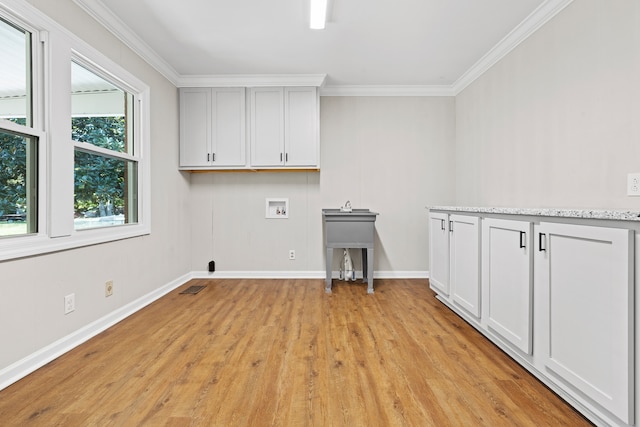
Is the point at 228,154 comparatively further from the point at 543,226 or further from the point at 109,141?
the point at 543,226

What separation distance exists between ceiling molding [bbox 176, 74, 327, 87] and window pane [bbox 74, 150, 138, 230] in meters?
1.41

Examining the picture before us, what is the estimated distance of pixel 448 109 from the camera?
4.31 m

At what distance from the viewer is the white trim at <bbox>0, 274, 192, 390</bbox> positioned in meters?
1.79

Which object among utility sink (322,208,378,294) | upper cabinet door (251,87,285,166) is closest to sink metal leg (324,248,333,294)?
utility sink (322,208,378,294)

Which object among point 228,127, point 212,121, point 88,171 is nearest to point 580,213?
point 88,171

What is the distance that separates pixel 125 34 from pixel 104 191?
137 cm

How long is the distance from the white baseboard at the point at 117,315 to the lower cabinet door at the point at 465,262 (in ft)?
5.02

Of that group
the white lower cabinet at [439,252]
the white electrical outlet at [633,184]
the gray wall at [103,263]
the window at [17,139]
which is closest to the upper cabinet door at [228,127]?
the gray wall at [103,263]

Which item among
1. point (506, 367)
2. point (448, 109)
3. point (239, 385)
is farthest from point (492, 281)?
point (448, 109)

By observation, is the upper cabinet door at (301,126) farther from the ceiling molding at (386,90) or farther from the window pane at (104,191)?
the window pane at (104,191)

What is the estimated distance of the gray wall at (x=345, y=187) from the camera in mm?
4301

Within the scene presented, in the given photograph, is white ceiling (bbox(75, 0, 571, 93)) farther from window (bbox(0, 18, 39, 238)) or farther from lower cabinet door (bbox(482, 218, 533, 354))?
lower cabinet door (bbox(482, 218, 533, 354))

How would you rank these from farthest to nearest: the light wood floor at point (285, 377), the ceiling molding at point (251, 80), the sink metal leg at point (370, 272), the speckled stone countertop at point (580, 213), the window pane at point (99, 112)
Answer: the ceiling molding at point (251, 80)
the sink metal leg at point (370, 272)
the window pane at point (99, 112)
the light wood floor at point (285, 377)
the speckled stone countertop at point (580, 213)

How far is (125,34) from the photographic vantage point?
9.26 feet
